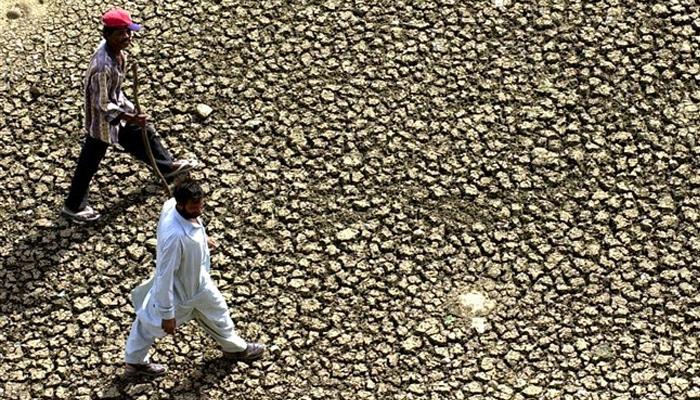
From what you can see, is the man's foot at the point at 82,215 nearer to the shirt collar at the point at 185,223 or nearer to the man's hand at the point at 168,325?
the man's hand at the point at 168,325

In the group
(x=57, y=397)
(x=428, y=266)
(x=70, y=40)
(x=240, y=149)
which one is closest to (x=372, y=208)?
(x=428, y=266)

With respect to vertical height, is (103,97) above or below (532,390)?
above

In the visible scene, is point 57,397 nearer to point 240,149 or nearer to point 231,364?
point 231,364

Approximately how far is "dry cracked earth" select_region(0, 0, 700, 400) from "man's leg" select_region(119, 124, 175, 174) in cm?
23

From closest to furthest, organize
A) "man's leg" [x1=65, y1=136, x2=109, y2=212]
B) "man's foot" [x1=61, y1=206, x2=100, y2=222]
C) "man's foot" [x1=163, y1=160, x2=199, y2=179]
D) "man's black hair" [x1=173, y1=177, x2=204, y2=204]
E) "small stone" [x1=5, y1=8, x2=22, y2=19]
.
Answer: "man's black hair" [x1=173, y1=177, x2=204, y2=204] → "man's leg" [x1=65, y1=136, x2=109, y2=212] → "man's foot" [x1=61, y1=206, x2=100, y2=222] → "man's foot" [x1=163, y1=160, x2=199, y2=179] → "small stone" [x1=5, y1=8, x2=22, y2=19]

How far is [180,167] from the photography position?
25.7 ft

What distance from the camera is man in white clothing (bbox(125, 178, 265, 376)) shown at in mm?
6031

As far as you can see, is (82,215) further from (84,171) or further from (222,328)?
(222,328)

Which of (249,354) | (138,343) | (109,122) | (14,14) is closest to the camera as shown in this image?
(138,343)

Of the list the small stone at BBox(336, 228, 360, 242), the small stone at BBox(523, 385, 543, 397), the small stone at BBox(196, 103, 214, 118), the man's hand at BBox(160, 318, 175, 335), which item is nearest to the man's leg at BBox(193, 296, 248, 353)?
the man's hand at BBox(160, 318, 175, 335)

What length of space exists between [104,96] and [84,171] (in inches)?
24.4

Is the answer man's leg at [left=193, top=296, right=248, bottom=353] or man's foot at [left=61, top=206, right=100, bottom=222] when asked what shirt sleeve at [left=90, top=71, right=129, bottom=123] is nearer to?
man's foot at [left=61, top=206, right=100, bottom=222]

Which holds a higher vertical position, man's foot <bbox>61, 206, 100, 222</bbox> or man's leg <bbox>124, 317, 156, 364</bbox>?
man's leg <bbox>124, 317, 156, 364</bbox>

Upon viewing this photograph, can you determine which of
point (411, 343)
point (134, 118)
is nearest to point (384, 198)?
point (411, 343)
